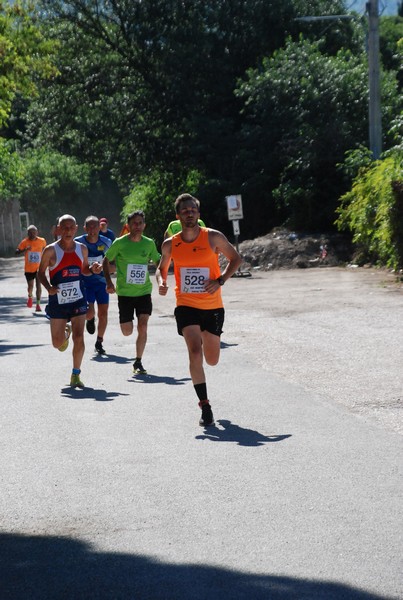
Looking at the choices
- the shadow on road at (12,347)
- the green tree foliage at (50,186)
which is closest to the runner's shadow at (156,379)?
the shadow on road at (12,347)

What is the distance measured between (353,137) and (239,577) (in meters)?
30.7

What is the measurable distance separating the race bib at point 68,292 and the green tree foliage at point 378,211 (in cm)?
1323

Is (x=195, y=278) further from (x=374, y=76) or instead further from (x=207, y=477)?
(x=374, y=76)

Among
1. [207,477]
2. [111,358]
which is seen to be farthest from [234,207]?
[207,477]

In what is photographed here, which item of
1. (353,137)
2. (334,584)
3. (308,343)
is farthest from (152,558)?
(353,137)

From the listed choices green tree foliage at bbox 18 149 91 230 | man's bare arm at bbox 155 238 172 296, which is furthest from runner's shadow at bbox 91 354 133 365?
green tree foliage at bbox 18 149 91 230

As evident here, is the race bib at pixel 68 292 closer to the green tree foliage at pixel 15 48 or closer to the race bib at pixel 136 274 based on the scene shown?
the race bib at pixel 136 274

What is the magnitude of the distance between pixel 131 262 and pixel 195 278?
3875 mm

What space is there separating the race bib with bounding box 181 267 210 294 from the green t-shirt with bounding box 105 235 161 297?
3746 mm

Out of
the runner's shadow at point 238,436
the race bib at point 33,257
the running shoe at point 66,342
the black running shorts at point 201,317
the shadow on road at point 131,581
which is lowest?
the runner's shadow at point 238,436

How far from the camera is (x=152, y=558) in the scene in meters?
5.50

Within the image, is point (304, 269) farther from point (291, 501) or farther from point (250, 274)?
point (291, 501)

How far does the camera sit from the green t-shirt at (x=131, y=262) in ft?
44.5

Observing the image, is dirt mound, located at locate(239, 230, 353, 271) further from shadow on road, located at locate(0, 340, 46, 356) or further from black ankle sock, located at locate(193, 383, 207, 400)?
black ankle sock, located at locate(193, 383, 207, 400)
